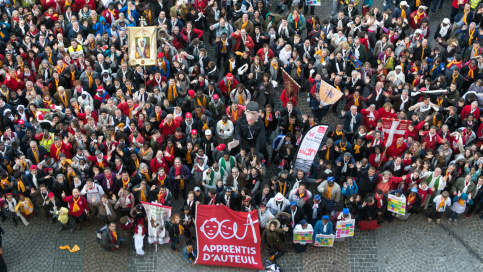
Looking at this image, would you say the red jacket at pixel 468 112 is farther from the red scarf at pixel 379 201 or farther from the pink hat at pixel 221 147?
the pink hat at pixel 221 147

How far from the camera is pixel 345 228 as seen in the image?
51.0 ft

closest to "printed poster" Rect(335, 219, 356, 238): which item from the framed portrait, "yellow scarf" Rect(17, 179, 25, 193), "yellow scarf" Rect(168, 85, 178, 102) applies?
"yellow scarf" Rect(168, 85, 178, 102)

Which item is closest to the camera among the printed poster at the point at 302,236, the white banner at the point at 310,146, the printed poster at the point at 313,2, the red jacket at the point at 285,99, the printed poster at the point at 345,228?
the printed poster at the point at 302,236

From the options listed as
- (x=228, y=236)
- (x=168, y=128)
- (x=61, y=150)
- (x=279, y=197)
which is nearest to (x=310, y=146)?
(x=279, y=197)

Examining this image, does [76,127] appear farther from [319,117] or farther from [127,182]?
[319,117]

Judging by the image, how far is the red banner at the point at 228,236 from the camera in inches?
591

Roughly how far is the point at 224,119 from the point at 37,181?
17.5ft

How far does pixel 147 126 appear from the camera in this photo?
1694 centimetres

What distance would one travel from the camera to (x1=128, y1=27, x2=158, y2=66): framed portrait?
746 inches

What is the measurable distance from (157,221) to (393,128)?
7017 mm

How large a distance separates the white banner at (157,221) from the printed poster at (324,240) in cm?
389

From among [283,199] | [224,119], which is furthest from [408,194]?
[224,119]

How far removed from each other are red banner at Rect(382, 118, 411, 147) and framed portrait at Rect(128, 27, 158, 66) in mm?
7406

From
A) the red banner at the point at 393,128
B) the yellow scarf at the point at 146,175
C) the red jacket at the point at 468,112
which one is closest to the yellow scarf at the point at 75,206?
the yellow scarf at the point at 146,175
